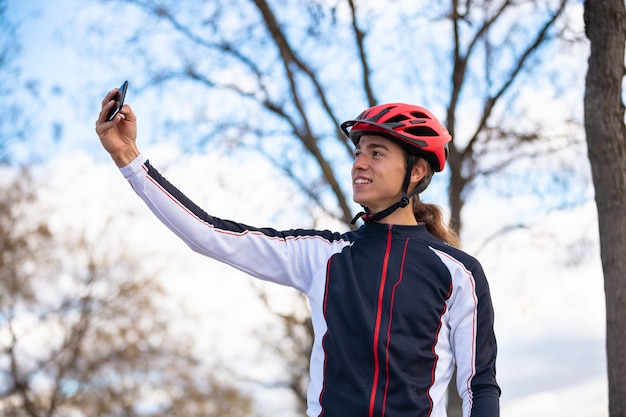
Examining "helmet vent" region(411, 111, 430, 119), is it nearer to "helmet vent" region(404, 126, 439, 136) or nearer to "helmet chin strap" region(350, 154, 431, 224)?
"helmet vent" region(404, 126, 439, 136)

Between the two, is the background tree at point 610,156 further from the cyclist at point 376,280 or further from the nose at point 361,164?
the nose at point 361,164

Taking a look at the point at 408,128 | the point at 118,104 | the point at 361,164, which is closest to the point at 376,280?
the point at 361,164

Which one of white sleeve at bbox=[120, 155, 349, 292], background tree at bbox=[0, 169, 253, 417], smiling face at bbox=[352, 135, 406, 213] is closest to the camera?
white sleeve at bbox=[120, 155, 349, 292]

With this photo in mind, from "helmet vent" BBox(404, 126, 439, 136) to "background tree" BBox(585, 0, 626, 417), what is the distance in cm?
252

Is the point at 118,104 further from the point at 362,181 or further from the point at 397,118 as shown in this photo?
the point at 397,118

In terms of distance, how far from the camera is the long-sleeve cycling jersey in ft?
9.73

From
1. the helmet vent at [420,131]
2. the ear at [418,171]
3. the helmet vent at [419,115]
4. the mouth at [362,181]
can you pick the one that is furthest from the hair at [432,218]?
the mouth at [362,181]

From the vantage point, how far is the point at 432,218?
3695mm

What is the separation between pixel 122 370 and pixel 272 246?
19.1m

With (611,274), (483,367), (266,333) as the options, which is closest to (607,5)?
(611,274)

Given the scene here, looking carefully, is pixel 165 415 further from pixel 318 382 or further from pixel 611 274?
pixel 318 382

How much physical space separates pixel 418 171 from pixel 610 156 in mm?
2682

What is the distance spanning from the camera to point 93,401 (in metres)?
20.7

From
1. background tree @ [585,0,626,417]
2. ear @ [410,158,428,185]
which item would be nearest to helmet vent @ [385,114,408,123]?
ear @ [410,158,428,185]
